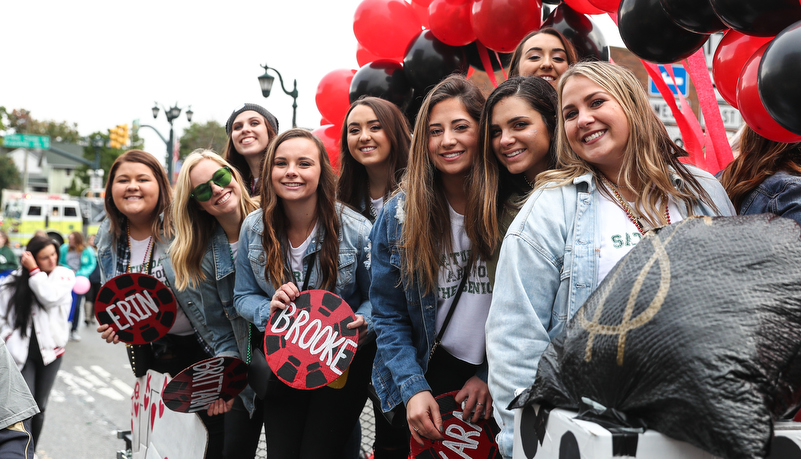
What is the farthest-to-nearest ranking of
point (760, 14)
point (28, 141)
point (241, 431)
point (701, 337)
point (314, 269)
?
point (28, 141), point (241, 431), point (314, 269), point (760, 14), point (701, 337)

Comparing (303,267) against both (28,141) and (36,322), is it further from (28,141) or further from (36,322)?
(28,141)

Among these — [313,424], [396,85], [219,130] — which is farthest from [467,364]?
[219,130]

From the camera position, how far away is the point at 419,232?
2176 millimetres

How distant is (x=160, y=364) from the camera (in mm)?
3494

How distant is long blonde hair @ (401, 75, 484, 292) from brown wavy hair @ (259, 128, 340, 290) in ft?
2.02

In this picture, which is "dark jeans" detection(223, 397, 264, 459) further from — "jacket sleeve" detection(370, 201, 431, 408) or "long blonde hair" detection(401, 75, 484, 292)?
"long blonde hair" detection(401, 75, 484, 292)

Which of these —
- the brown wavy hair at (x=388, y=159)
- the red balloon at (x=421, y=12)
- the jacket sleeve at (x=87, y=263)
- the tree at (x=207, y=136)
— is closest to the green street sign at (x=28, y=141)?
the tree at (x=207, y=136)

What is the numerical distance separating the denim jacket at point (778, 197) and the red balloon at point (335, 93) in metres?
3.44

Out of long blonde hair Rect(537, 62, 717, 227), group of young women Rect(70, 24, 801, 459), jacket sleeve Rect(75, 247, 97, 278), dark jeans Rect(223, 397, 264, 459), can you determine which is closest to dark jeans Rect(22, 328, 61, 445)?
group of young women Rect(70, 24, 801, 459)

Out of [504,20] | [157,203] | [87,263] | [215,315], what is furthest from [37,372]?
[87,263]

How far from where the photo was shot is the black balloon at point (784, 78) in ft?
5.23

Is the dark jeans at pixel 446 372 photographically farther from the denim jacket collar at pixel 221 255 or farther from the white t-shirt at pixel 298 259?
the denim jacket collar at pixel 221 255

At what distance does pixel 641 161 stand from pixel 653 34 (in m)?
0.89

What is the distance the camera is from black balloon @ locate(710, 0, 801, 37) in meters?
1.77
